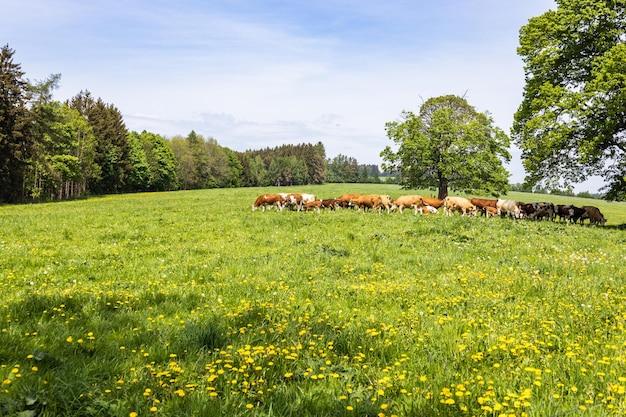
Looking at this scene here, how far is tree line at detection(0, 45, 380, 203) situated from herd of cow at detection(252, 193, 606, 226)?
36.8 m

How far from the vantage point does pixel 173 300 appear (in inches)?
302

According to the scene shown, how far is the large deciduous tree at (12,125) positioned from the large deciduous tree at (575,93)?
54.0 metres

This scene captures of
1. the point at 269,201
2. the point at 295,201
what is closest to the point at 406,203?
the point at 295,201

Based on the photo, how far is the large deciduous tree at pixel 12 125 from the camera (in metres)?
44.3

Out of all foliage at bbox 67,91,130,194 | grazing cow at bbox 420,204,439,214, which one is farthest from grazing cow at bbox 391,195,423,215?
foliage at bbox 67,91,130,194

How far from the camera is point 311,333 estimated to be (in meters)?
5.80

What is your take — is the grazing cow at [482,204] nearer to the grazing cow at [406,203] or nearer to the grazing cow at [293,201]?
the grazing cow at [406,203]

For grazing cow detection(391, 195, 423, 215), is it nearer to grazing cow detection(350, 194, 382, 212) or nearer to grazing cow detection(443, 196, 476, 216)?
grazing cow detection(350, 194, 382, 212)

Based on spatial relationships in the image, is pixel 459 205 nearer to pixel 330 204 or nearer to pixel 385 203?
pixel 385 203

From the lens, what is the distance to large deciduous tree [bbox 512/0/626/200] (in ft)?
70.2

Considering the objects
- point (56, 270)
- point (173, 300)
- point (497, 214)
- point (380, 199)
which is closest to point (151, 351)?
point (173, 300)

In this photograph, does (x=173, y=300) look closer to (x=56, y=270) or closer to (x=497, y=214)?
(x=56, y=270)

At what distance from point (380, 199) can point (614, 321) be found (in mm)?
24609

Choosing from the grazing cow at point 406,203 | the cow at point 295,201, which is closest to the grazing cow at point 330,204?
the cow at point 295,201
